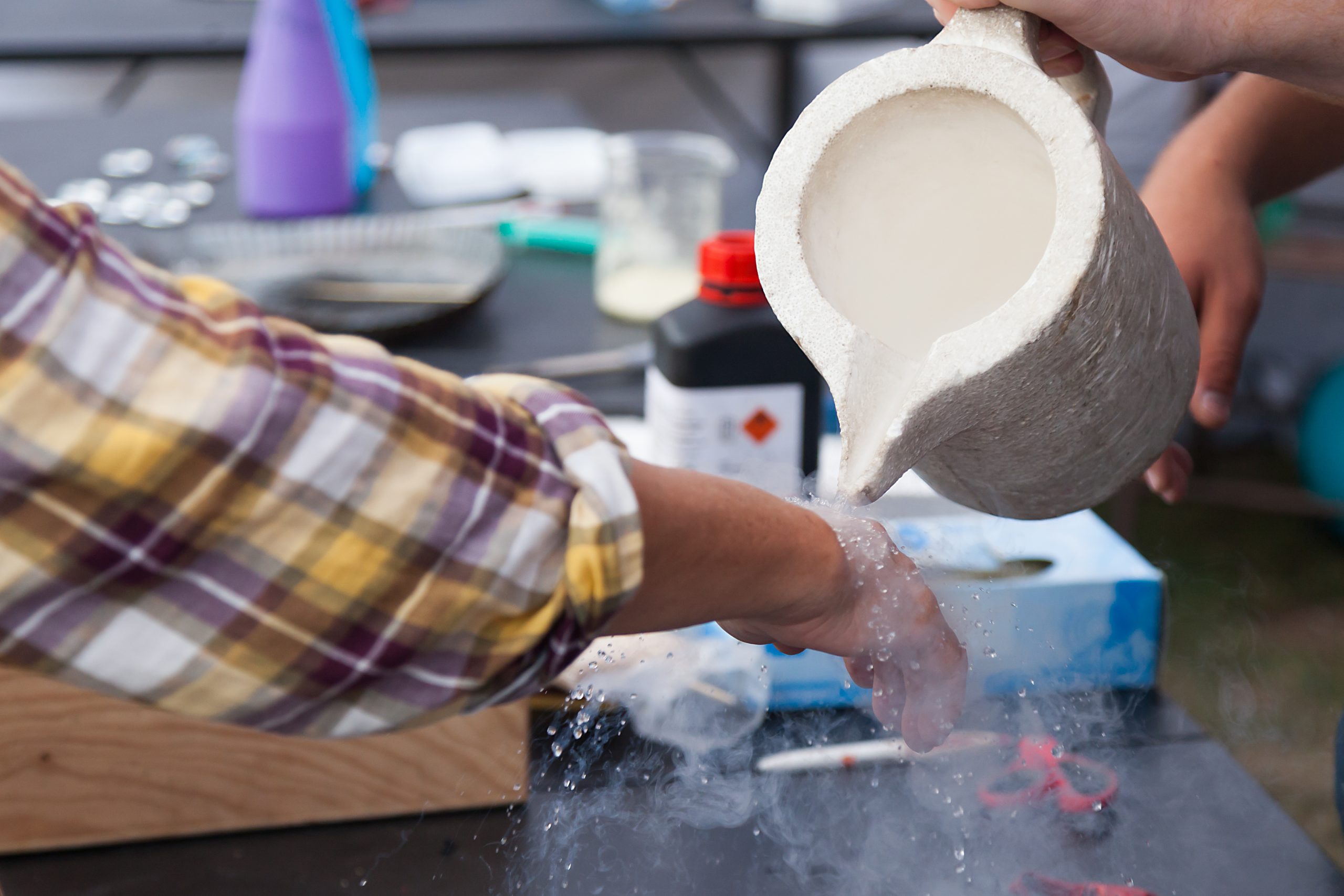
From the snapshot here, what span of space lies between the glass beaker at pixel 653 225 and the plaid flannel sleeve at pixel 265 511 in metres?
0.94

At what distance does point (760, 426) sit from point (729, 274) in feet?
0.47

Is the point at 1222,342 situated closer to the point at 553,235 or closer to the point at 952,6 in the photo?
the point at 952,6

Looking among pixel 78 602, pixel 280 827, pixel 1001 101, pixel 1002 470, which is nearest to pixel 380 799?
pixel 280 827

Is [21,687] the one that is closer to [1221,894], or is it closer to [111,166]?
[1221,894]

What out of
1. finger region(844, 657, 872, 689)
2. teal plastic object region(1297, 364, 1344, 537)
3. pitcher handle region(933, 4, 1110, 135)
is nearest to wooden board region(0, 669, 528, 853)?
finger region(844, 657, 872, 689)

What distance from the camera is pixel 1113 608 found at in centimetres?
89

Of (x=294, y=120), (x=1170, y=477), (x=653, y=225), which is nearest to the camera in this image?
(x=1170, y=477)

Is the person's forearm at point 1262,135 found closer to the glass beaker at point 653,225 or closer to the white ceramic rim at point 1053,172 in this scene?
the white ceramic rim at point 1053,172

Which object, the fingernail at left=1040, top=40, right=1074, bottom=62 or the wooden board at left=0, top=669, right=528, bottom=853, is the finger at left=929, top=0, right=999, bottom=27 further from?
the wooden board at left=0, top=669, right=528, bottom=853

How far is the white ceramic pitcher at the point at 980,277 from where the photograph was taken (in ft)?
1.67

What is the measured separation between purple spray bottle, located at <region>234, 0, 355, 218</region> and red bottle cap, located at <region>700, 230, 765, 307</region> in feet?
2.57

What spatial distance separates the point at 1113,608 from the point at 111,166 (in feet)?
5.81

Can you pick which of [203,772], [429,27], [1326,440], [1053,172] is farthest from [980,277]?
[429,27]

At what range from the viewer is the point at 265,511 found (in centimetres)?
50
